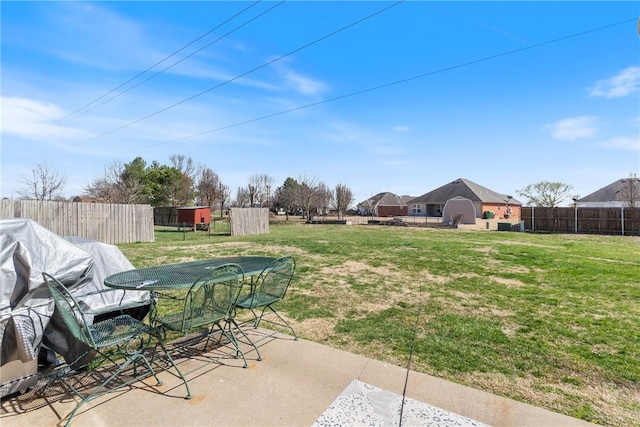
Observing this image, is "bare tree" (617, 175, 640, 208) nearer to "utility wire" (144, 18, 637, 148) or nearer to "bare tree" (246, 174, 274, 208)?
"utility wire" (144, 18, 637, 148)

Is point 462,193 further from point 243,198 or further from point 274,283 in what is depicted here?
point 274,283

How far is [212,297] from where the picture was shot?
105 inches

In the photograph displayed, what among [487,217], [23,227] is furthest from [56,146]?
[487,217]

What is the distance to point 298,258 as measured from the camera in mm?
9359

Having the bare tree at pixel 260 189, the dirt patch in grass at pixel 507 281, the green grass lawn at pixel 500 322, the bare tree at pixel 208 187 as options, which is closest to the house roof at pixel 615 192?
the green grass lawn at pixel 500 322

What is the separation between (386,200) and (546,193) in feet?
75.0

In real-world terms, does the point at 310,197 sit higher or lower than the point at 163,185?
lower

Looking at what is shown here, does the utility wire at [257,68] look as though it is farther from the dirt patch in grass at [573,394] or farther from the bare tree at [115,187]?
the dirt patch in grass at [573,394]

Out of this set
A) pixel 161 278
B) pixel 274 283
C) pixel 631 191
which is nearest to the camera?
pixel 161 278

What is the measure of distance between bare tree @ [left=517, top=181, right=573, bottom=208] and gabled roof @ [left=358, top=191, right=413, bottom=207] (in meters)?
18.0

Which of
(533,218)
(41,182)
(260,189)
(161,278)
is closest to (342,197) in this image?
(260,189)

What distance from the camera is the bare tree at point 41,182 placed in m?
19.6

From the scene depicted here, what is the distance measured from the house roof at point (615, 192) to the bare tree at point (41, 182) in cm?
4513

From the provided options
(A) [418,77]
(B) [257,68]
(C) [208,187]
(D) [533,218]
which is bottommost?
(D) [533,218]
